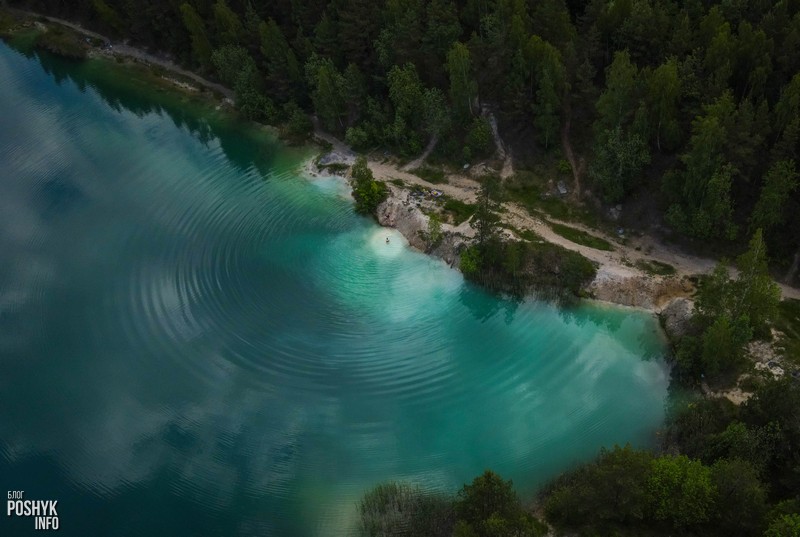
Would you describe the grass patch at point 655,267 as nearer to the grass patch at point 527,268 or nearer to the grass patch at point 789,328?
the grass patch at point 527,268

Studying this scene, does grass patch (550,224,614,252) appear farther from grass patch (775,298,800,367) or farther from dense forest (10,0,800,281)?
grass patch (775,298,800,367)

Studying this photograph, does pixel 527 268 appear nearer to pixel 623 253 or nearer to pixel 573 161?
pixel 623 253

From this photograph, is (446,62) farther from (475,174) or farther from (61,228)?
(61,228)

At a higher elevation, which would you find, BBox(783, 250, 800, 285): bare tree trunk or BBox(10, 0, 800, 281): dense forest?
BBox(10, 0, 800, 281): dense forest

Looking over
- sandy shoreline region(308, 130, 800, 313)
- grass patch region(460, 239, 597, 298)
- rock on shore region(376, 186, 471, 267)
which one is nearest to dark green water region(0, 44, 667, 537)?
rock on shore region(376, 186, 471, 267)

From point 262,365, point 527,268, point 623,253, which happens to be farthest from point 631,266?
point 262,365

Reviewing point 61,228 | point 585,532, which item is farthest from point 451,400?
point 61,228
